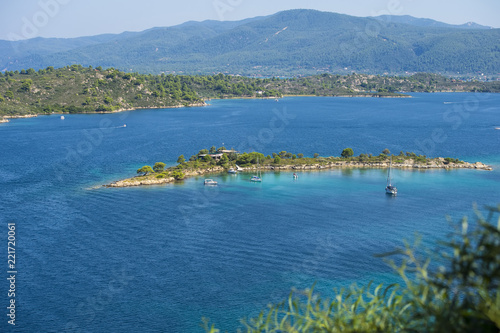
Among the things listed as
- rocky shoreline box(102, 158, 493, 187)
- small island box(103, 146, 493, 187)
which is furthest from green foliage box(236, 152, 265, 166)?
rocky shoreline box(102, 158, 493, 187)

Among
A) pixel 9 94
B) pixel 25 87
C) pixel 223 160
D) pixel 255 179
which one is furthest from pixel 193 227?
pixel 25 87

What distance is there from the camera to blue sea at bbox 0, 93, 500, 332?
16.4m

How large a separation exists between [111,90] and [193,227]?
65160mm

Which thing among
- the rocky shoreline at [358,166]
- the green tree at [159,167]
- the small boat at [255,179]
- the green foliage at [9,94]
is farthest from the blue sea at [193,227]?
the green foliage at [9,94]

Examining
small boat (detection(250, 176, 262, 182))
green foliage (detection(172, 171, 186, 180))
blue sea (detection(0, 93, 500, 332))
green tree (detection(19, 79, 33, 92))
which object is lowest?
blue sea (detection(0, 93, 500, 332))

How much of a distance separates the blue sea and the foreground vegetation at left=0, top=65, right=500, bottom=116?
27.2 m

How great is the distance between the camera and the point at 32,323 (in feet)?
49.9

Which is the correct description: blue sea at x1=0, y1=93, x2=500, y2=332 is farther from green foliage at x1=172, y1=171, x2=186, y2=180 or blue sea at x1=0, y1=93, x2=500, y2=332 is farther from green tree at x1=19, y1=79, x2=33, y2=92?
green tree at x1=19, y1=79, x2=33, y2=92

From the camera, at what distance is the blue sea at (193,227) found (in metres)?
16.4

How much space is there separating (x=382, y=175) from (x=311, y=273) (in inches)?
770

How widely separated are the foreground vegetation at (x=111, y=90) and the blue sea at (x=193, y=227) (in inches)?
1069

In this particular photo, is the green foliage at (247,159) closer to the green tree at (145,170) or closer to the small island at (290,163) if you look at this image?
the small island at (290,163)

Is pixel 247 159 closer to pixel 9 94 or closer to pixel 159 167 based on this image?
pixel 159 167

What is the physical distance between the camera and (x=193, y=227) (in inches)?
931
